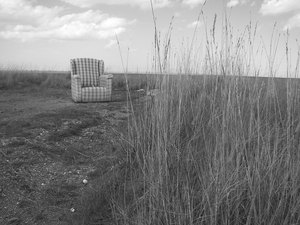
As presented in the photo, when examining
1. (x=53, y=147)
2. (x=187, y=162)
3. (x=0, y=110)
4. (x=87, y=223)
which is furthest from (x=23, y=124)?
(x=187, y=162)

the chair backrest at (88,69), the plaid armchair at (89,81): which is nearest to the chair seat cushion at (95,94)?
the plaid armchair at (89,81)

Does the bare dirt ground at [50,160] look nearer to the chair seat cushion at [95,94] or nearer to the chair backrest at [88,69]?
the chair seat cushion at [95,94]

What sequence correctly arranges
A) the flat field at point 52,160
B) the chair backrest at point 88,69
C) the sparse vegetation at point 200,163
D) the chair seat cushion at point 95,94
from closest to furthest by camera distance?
the sparse vegetation at point 200,163 → the flat field at point 52,160 → the chair seat cushion at point 95,94 → the chair backrest at point 88,69

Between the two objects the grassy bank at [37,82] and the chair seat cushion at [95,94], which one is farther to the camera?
the grassy bank at [37,82]

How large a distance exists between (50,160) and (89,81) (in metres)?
4.28

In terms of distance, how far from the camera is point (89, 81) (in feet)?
22.6

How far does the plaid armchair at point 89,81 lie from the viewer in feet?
20.2

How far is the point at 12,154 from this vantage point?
278 centimetres

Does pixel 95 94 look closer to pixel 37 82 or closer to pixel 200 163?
pixel 37 82

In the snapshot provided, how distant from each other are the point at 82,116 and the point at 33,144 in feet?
4.44

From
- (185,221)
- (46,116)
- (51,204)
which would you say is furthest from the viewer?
(46,116)

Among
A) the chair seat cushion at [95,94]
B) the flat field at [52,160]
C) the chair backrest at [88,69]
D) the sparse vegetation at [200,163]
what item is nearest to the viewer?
the sparse vegetation at [200,163]

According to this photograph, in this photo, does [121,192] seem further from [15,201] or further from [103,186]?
[15,201]

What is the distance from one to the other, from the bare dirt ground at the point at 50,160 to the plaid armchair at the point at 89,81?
1721mm
